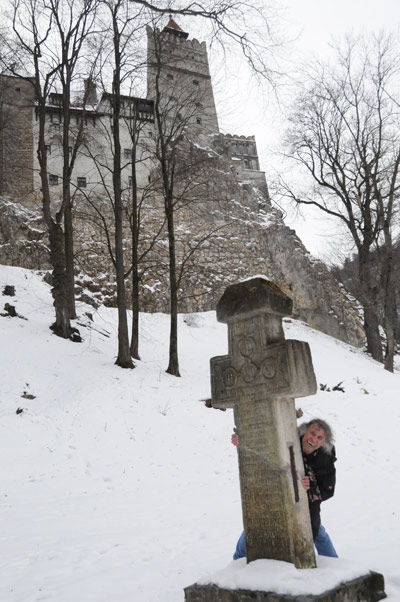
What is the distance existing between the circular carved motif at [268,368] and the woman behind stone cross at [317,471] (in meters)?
0.56

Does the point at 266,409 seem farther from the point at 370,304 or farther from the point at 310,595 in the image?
the point at 370,304

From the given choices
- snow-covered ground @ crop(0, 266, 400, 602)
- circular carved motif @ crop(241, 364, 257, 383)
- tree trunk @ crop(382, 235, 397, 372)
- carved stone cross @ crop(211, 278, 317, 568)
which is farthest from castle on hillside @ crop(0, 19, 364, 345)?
circular carved motif @ crop(241, 364, 257, 383)

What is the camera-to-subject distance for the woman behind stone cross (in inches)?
154

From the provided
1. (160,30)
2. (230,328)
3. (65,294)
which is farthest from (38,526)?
(160,30)

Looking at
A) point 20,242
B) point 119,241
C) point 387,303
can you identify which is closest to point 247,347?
point 119,241

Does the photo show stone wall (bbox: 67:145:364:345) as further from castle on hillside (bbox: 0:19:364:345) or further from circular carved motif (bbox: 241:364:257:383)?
circular carved motif (bbox: 241:364:257:383)

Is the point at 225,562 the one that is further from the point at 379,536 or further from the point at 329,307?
the point at 329,307

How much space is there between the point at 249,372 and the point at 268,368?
0.20 meters

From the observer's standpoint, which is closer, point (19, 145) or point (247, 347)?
point (247, 347)

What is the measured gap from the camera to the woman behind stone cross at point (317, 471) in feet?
12.8

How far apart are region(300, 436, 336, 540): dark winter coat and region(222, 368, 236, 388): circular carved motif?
839 mm

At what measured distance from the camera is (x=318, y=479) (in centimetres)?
394

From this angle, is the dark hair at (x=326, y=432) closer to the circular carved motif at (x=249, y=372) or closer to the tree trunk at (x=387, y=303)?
the circular carved motif at (x=249, y=372)

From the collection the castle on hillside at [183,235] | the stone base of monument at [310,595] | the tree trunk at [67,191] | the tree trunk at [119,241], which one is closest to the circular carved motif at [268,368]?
the stone base of monument at [310,595]
